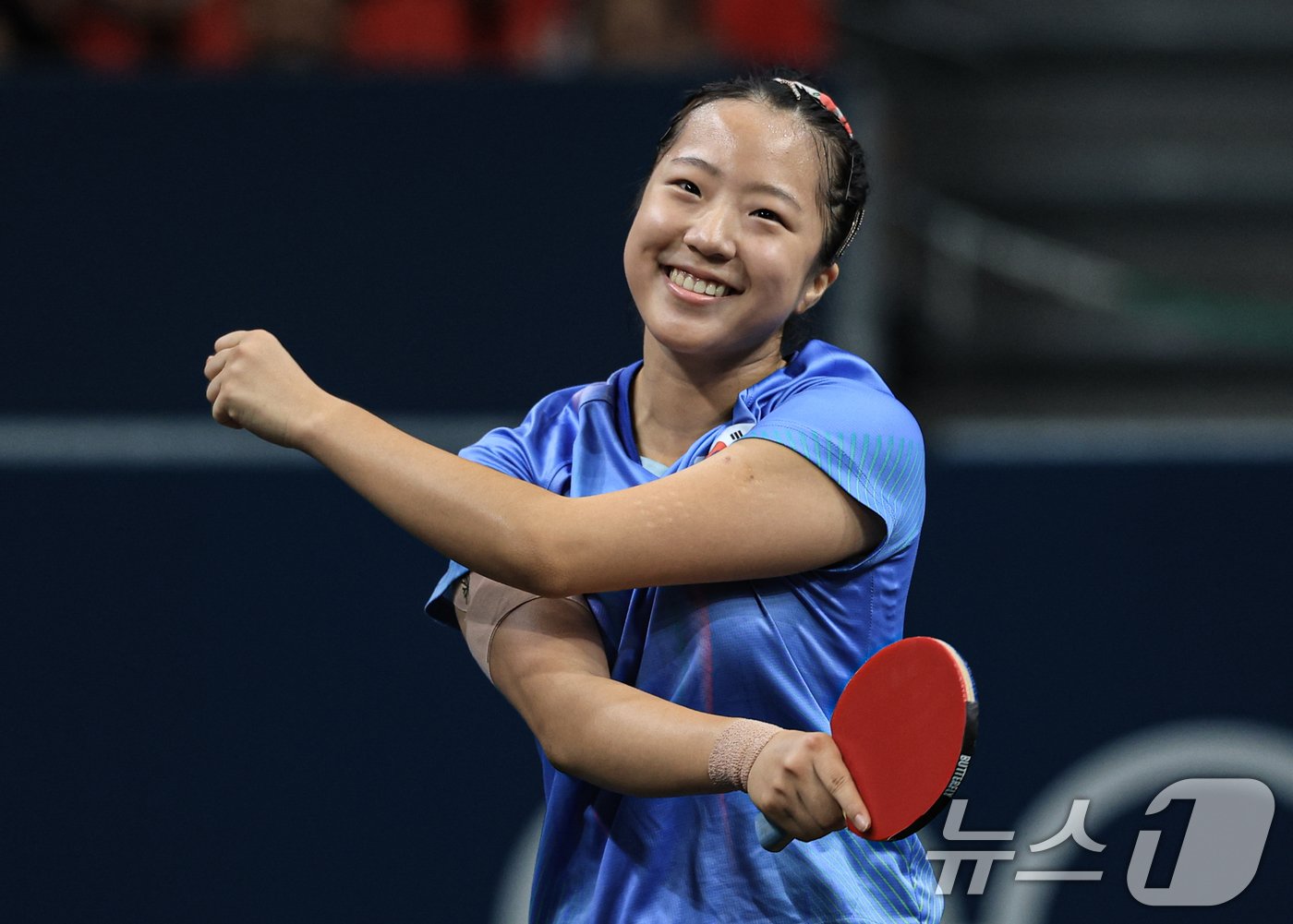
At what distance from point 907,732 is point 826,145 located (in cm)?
76

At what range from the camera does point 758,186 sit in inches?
70.7

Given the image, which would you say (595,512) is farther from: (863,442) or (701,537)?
(863,442)

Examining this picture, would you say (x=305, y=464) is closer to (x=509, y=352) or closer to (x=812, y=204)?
(x=509, y=352)

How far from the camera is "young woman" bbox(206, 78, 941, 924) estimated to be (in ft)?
5.28

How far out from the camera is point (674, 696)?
1703 mm

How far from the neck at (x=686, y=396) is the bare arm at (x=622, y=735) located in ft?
0.80

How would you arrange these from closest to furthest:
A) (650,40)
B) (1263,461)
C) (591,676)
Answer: (591,676)
(1263,461)
(650,40)

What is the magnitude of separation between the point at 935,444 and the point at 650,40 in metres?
1.72

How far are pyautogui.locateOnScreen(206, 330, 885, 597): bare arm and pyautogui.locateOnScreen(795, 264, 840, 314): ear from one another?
1.00ft

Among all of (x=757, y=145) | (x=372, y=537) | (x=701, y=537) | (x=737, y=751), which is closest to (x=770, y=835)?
(x=737, y=751)

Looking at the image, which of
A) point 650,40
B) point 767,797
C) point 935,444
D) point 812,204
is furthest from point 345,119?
point 767,797

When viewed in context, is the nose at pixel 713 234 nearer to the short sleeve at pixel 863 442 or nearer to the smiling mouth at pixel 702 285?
the smiling mouth at pixel 702 285

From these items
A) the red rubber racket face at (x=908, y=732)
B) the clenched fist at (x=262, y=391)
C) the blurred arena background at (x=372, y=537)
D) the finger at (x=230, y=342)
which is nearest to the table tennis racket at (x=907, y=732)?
the red rubber racket face at (x=908, y=732)

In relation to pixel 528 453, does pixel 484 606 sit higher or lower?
lower
